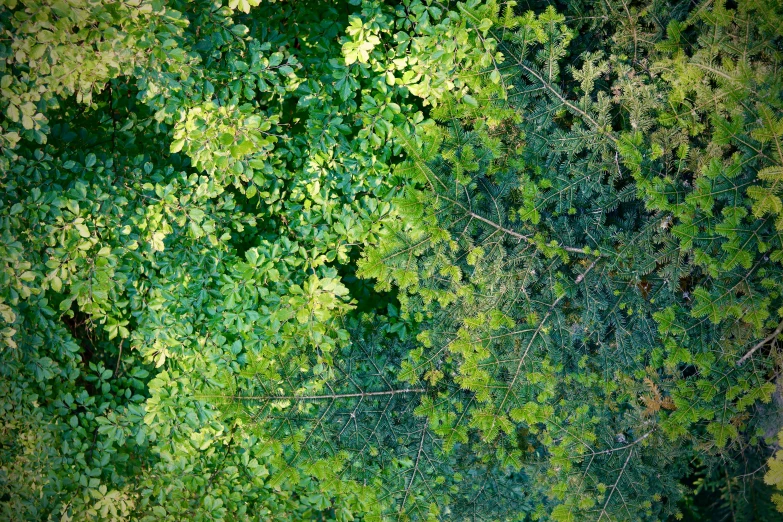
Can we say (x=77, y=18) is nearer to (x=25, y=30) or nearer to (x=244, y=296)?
(x=25, y=30)

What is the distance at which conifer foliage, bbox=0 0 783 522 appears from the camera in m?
1.96

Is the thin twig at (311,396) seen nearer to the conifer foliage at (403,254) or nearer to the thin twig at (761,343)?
the conifer foliage at (403,254)

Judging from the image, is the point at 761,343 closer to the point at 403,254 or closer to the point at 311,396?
the point at 403,254

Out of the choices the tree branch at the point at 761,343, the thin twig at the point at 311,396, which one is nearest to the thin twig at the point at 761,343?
the tree branch at the point at 761,343

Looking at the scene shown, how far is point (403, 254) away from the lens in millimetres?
2070

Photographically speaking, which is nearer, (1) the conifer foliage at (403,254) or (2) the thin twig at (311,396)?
(1) the conifer foliage at (403,254)

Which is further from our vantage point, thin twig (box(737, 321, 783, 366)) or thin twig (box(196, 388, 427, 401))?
thin twig (box(196, 388, 427, 401))

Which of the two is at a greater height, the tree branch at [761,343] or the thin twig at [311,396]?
the tree branch at [761,343]

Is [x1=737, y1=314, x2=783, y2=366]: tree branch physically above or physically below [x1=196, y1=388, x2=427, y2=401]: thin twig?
above

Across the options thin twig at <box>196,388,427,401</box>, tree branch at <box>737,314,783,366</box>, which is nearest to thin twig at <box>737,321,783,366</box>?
tree branch at <box>737,314,783,366</box>

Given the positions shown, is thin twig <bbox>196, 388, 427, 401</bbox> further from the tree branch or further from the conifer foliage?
the tree branch

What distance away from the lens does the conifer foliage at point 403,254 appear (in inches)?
77.0

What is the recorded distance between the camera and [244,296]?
2.47 metres

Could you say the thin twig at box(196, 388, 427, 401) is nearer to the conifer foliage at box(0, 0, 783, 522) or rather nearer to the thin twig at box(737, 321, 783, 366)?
the conifer foliage at box(0, 0, 783, 522)
